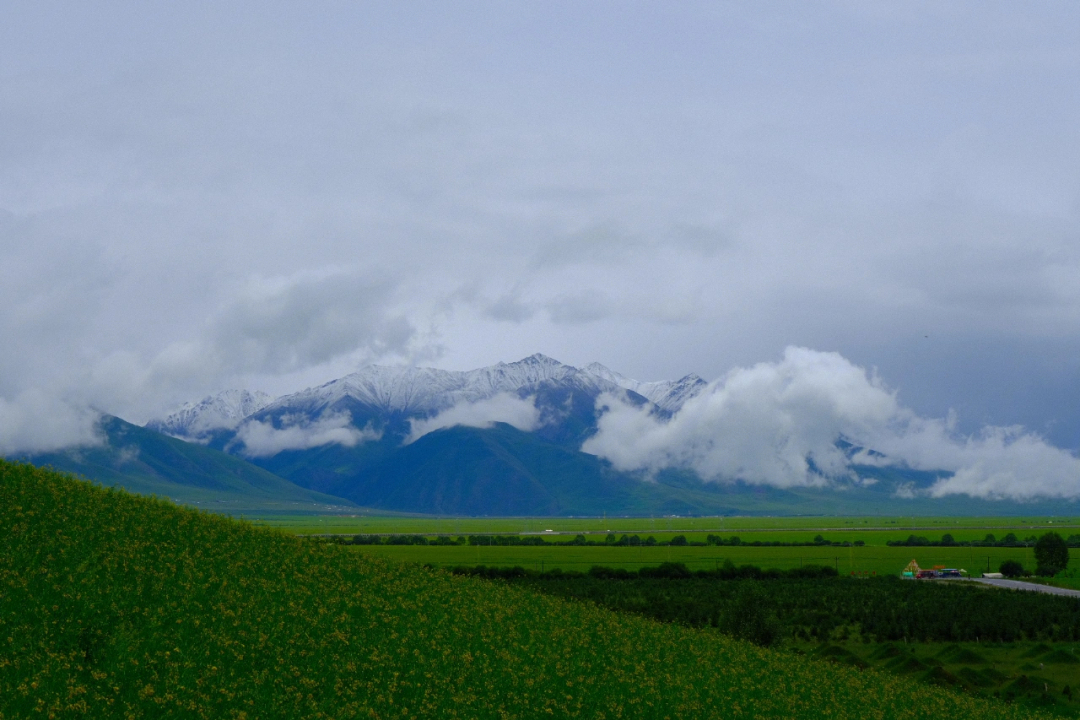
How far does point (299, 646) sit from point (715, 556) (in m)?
103

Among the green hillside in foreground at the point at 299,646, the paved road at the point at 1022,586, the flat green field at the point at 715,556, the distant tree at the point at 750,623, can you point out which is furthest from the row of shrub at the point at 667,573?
the green hillside in foreground at the point at 299,646

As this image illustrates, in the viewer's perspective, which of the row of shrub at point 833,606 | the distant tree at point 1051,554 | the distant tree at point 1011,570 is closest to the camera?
the row of shrub at point 833,606

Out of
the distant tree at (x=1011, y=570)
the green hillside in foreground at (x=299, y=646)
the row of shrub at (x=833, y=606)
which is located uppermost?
the green hillside in foreground at (x=299, y=646)

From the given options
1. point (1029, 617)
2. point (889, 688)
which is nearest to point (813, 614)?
point (1029, 617)

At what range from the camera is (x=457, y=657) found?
25219mm

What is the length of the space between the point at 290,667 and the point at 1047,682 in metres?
32.8

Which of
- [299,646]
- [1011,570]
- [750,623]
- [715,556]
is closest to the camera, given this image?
[299,646]

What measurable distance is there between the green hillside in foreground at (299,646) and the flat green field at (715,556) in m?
61.1

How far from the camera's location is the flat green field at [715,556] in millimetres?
103838

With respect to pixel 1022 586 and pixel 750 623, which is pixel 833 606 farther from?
pixel 1022 586

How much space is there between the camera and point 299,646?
23438 mm

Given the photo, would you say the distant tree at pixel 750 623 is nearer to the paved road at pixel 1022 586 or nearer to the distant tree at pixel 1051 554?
the paved road at pixel 1022 586

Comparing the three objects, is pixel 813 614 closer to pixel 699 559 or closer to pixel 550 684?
pixel 550 684

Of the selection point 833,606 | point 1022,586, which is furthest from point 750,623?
point 1022,586
